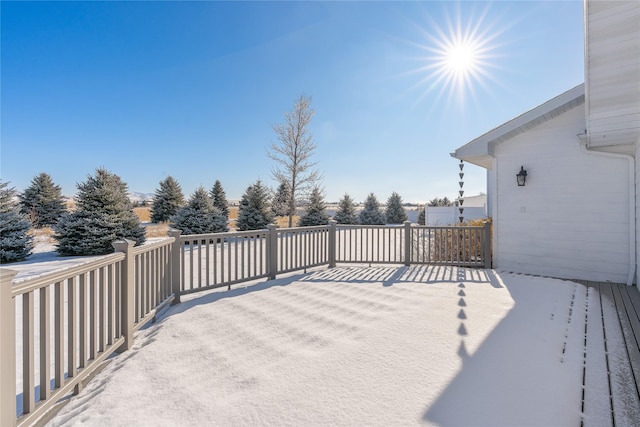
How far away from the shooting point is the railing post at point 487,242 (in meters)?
5.47

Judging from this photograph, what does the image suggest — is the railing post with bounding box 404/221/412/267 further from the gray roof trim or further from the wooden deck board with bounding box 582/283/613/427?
the wooden deck board with bounding box 582/283/613/427

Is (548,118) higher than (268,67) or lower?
lower

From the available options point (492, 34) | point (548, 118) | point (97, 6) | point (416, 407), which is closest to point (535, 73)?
point (492, 34)

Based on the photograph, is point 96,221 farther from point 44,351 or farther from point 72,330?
point 44,351

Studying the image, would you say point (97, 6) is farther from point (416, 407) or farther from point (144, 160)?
point (144, 160)

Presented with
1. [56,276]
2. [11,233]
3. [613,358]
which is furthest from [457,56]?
[11,233]

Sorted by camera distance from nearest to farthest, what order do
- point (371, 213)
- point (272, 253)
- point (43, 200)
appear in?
point (272, 253)
point (43, 200)
point (371, 213)

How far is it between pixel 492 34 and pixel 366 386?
705 centimetres

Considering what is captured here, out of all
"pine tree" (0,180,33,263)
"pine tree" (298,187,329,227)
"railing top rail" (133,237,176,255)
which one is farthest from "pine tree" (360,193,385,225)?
"railing top rail" (133,237,176,255)

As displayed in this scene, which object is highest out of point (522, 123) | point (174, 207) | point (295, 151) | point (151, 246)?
point (295, 151)

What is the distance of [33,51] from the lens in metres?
5.31

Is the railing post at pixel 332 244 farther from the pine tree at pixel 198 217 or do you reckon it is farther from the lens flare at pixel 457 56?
the pine tree at pixel 198 217

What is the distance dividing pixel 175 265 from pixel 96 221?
23.1ft

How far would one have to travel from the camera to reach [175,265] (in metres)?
3.61
